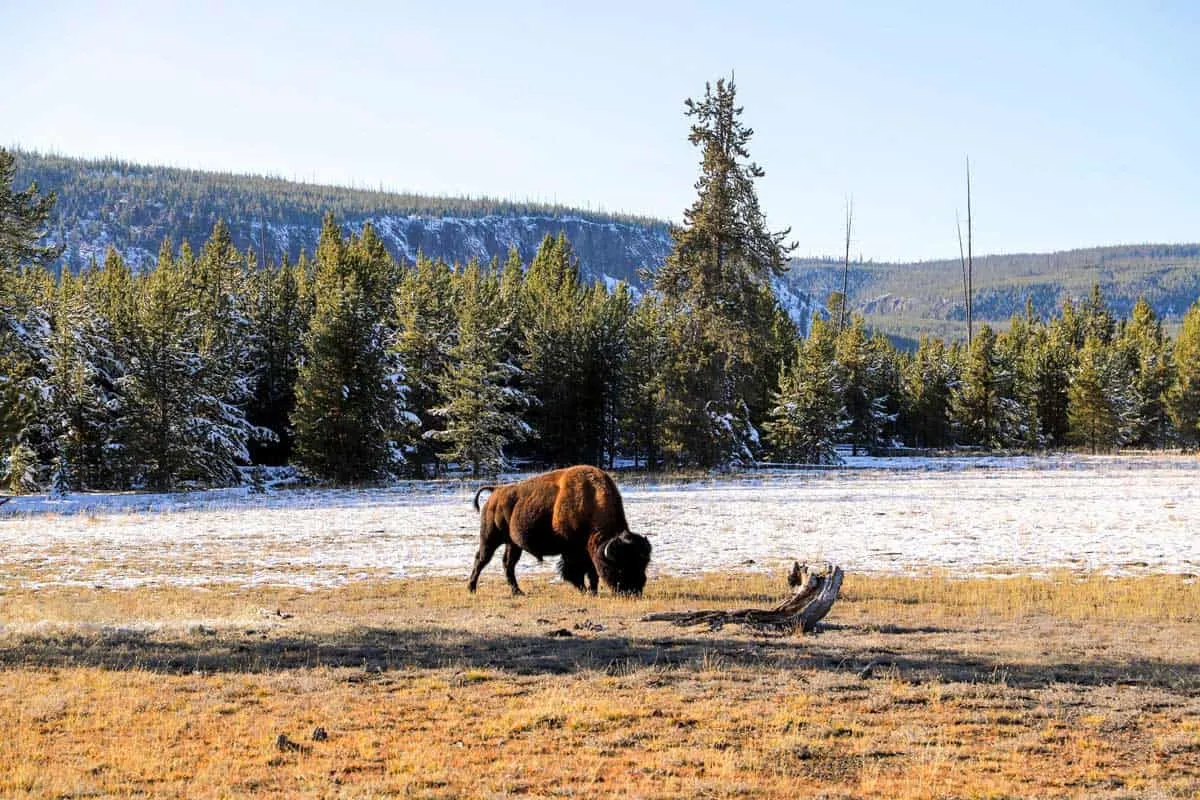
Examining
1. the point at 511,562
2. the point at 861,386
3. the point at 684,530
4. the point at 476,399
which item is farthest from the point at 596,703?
the point at 861,386

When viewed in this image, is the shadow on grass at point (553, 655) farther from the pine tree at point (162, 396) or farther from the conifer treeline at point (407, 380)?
Answer: the pine tree at point (162, 396)

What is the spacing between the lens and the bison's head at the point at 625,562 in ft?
48.1

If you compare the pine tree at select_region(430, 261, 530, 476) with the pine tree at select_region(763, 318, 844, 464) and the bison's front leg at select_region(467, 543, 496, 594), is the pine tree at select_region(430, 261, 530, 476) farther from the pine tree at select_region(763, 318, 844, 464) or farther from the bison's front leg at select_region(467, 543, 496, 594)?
the bison's front leg at select_region(467, 543, 496, 594)

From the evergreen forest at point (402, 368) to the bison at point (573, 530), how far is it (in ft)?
64.2

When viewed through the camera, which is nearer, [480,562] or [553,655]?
[553,655]

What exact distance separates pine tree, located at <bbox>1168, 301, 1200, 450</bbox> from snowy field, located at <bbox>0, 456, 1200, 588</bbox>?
41.6 m

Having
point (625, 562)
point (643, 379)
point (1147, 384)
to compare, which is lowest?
point (625, 562)

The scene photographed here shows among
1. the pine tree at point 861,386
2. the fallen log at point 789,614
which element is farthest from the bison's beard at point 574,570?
the pine tree at point 861,386

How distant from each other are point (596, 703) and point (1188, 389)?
8344cm

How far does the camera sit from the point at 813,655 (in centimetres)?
1091

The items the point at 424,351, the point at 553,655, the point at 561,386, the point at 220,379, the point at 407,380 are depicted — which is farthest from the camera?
the point at 561,386

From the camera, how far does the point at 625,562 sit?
48.3 feet

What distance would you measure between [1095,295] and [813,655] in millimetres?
105854

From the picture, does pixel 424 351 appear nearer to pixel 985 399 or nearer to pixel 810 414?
pixel 810 414
